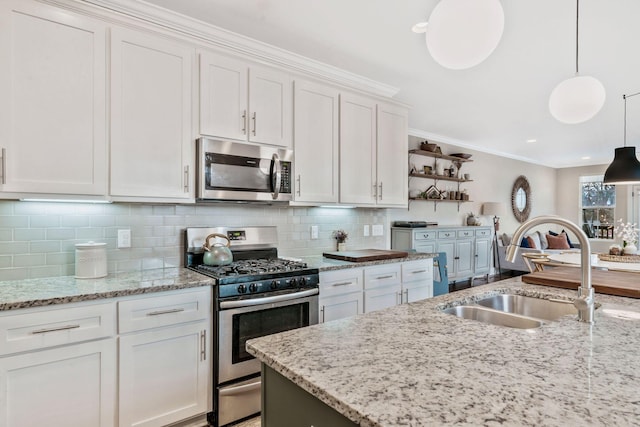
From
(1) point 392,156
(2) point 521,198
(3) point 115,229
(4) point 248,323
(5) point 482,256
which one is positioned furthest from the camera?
(2) point 521,198

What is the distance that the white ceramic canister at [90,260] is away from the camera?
2.08 meters

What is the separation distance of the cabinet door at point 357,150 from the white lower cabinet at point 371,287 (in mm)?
687

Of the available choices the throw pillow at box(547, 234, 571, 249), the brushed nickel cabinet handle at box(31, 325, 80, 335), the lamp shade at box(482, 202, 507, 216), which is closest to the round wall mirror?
the throw pillow at box(547, 234, 571, 249)

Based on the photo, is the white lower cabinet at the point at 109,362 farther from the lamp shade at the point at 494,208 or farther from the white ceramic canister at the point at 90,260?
the lamp shade at the point at 494,208

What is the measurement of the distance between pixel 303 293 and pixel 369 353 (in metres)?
1.48

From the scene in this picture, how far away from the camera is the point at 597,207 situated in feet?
27.6

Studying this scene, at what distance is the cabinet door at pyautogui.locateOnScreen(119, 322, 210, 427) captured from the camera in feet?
6.17

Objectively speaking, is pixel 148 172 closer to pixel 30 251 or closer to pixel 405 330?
pixel 30 251

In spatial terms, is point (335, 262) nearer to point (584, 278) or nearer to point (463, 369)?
point (584, 278)

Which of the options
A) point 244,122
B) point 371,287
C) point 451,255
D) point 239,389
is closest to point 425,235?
point 451,255

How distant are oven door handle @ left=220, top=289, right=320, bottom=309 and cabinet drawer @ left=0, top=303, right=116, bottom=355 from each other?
60cm

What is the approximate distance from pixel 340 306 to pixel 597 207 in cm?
854

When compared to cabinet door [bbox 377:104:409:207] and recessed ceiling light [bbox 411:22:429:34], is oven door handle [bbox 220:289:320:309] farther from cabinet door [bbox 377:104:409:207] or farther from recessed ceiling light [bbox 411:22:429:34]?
recessed ceiling light [bbox 411:22:429:34]

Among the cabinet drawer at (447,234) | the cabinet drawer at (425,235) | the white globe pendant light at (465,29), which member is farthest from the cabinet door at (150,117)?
the cabinet drawer at (447,234)
